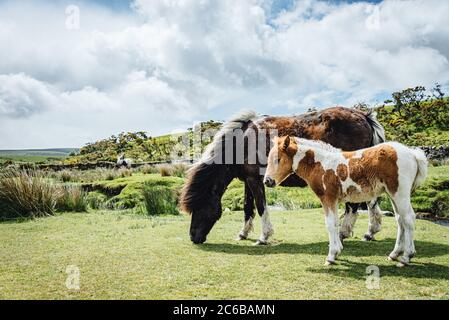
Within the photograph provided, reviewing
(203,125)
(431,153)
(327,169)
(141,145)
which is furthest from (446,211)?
(141,145)

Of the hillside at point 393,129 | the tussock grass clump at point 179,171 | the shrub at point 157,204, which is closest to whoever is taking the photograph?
the shrub at point 157,204

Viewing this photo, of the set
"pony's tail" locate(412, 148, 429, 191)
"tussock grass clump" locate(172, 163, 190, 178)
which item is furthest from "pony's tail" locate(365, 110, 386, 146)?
"tussock grass clump" locate(172, 163, 190, 178)

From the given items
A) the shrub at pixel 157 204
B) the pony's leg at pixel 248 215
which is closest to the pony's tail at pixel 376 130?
the pony's leg at pixel 248 215

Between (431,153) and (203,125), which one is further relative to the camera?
(203,125)

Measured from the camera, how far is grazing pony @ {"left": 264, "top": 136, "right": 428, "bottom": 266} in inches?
215

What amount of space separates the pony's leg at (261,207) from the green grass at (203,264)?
0.31 m

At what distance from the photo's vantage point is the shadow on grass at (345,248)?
6562mm

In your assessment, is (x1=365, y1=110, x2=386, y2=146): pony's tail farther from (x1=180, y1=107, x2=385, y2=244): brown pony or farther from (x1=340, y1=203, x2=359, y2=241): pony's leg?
(x1=340, y1=203, x2=359, y2=241): pony's leg

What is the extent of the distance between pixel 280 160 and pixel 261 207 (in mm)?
1912

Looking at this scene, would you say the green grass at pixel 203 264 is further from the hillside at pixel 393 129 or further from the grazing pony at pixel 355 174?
the hillside at pixel 393 129

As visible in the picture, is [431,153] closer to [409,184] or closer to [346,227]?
[346,227]

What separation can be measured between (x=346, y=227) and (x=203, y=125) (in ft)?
139

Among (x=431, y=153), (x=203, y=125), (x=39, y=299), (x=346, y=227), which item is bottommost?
(x=39, y=299)

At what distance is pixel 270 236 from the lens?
7824 millimetres
